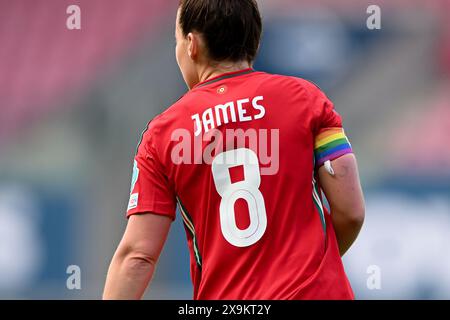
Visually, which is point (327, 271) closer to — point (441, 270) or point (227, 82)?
point (227, 82)

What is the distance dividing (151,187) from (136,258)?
15cm

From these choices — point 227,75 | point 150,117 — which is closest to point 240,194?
point 227,75

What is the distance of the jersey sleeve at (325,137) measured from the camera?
1.73 metres

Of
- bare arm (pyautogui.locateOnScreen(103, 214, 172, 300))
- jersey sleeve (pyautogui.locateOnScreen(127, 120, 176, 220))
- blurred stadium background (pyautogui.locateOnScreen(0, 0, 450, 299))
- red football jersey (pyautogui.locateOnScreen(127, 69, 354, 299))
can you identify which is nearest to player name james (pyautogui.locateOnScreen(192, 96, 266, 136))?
red football jersey (pyautogui.locateOnScreen(127, 69, 354, 299))

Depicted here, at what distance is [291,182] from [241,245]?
0.16 meters

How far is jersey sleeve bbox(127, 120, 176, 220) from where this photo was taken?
1731 millimetres

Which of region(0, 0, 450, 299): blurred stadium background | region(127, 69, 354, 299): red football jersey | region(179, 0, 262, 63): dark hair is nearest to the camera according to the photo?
region(127, 69, 354, 299): red football jersey

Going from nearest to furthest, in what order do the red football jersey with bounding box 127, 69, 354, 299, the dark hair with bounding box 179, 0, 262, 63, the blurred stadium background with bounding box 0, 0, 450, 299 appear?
1. the red football jersey with bounding box 127, 69, 354, 299
2. the dark hair with bounding box 179, 0, 262, 63
3. the blurred stadium background with bounding box 0, 0, 450, 299

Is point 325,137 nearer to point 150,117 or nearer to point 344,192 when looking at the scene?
point 344,192

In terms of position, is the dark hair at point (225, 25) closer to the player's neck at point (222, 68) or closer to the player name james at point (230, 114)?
the player's neck at point (222, 68)

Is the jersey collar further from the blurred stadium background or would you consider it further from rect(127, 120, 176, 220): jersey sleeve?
the blurred stadium background

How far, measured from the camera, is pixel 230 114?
1717mm

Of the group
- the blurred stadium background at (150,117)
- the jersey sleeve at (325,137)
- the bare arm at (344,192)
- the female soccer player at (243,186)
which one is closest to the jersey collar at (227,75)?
the female soccer player at (243,186)
